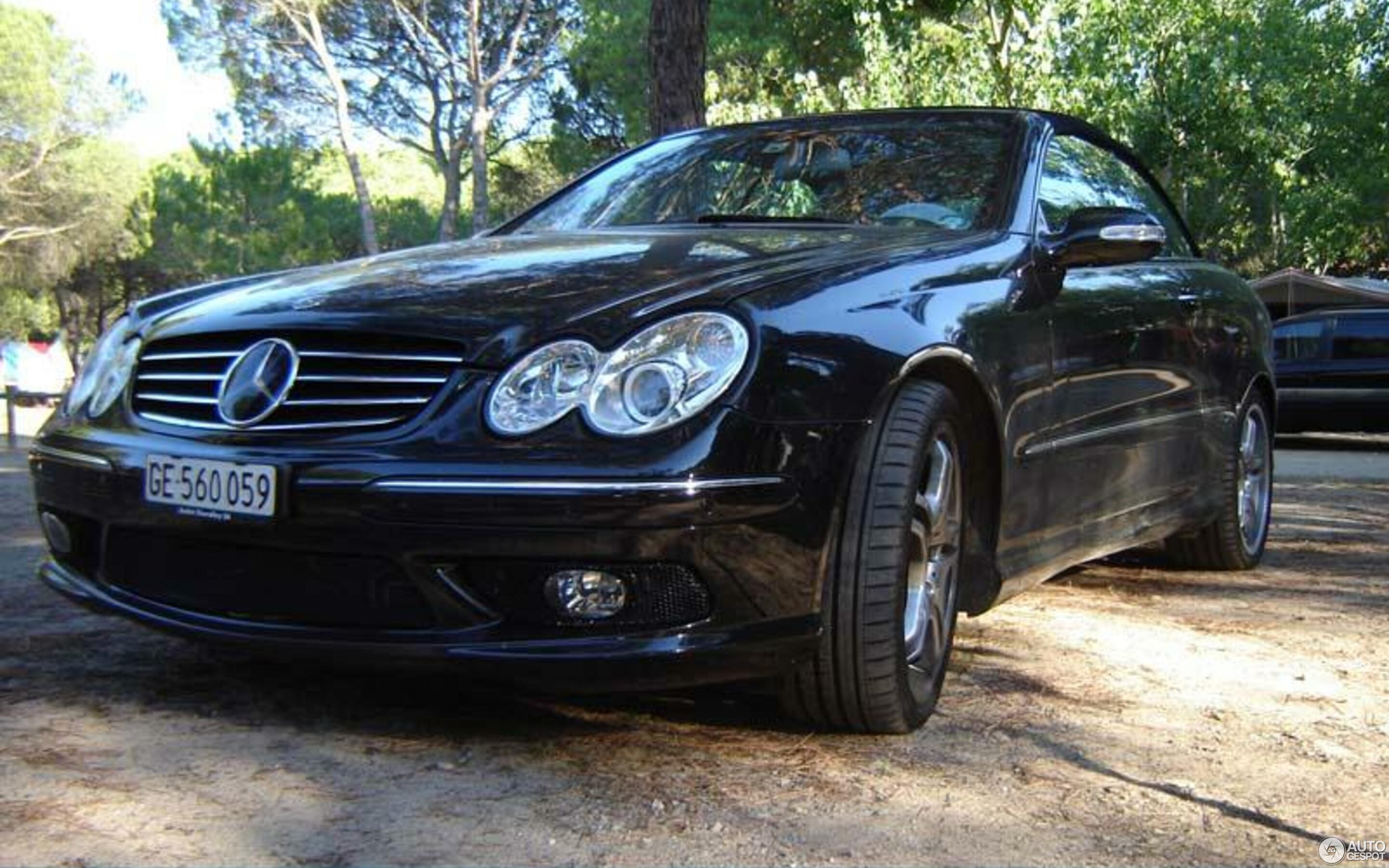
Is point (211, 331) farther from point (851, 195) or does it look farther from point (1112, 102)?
point (1112, 102)

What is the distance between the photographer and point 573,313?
2.79 m

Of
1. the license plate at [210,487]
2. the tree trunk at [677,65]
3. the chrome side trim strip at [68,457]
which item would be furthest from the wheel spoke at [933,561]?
the tree trunk at [677,65]

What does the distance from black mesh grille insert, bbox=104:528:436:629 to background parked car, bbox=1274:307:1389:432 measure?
1348 centimetres

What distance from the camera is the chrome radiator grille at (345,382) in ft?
8.96

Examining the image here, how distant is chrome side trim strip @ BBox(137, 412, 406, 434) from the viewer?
8.91 feet

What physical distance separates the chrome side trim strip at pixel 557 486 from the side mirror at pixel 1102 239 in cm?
145

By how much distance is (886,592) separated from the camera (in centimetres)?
281

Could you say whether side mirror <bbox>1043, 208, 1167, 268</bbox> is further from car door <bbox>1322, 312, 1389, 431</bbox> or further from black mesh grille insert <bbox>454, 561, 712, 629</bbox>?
car door <bbox>1322, 312, 1389, 431</bbox>

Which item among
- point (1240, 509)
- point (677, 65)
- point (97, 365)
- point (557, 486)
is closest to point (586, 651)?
point (557, 486)

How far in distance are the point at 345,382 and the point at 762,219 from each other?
1.41m

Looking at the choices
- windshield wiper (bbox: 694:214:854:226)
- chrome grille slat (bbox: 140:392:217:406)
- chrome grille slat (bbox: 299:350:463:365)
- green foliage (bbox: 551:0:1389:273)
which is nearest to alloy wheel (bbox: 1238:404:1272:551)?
windshield wiper (bbox: 694:214:854:226)

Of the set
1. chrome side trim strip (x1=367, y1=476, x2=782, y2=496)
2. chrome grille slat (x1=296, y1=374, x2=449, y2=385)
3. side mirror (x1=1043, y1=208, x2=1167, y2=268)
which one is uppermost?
side mirror (x1=1043, y1=208, x2=1167, y2=268)

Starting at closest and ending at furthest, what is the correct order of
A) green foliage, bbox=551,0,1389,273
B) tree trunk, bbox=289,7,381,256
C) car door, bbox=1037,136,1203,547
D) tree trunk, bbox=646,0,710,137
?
car door, bbox=1037,136,1203,547 → tree trunk, bbox=646,0,710,137 → green foliage, bbox=551,0,1389,273 → tree trunk, bbox=289,7,381,256

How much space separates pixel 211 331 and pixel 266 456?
484 millimetres
